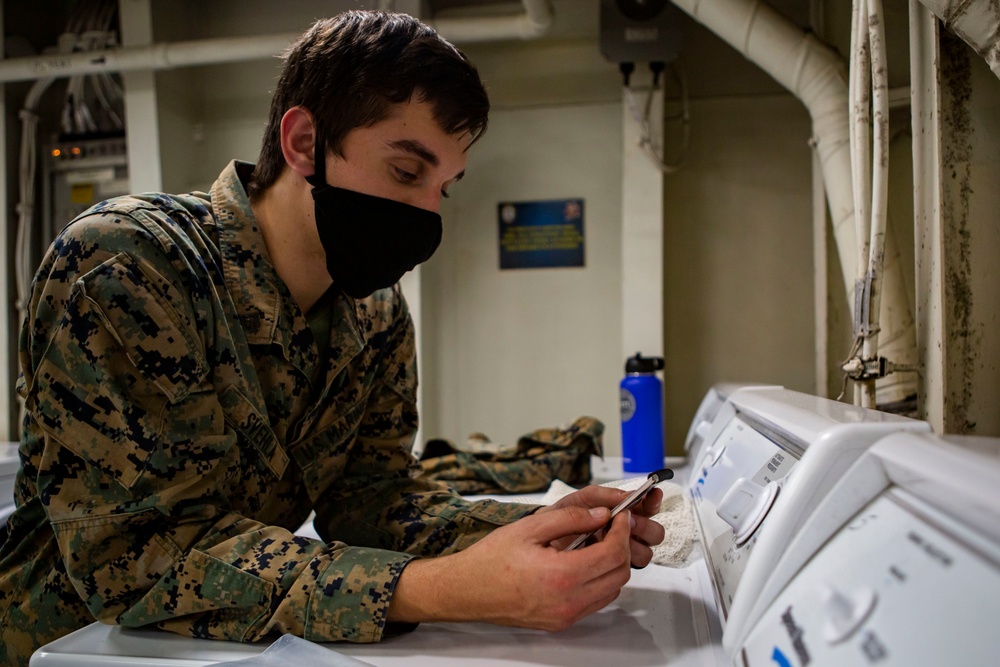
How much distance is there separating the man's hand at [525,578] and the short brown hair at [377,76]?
21.2 inches

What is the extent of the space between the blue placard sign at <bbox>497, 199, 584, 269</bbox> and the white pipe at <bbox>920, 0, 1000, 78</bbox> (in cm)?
165

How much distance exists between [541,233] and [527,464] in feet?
3.60

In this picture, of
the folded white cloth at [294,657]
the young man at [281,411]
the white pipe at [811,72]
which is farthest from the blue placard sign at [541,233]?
the folded white cloth at [294,657]

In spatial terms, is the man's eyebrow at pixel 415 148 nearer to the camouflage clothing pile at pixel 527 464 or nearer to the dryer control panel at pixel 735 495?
the dryer control panel at pixel 735 495

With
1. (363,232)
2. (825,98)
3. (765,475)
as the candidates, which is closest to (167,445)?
(363,232)

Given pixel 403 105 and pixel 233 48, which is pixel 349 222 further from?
pixel 233 48

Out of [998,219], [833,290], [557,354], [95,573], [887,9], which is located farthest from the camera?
[557,354]

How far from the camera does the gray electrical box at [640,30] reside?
197cm

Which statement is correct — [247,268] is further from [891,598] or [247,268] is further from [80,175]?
[80,175]

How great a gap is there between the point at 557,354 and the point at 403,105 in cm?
162

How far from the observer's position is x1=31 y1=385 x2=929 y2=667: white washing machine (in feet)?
1.62

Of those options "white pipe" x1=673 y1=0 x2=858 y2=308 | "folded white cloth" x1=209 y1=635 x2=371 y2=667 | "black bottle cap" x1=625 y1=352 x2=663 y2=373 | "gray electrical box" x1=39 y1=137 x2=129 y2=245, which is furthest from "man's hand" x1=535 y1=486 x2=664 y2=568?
"gray electrical box" x1=39 y1=137 x2=129 y2=245

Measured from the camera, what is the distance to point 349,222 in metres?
0.90

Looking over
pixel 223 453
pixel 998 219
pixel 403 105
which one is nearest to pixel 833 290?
pixel 998 219
